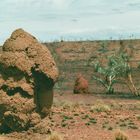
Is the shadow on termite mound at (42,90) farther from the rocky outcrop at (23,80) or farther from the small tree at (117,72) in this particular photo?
the small tree at (117,72)

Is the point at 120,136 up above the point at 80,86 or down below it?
below

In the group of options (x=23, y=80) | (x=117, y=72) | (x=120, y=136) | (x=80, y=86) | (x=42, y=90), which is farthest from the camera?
(x=117, y=72)

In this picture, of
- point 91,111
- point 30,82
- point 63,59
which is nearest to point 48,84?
point 30,82

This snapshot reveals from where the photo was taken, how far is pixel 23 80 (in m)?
17.7

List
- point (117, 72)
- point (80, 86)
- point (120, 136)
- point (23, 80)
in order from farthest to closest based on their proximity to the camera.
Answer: point (117, 72), point (80, 86), point (23, 80), point (120, 136)

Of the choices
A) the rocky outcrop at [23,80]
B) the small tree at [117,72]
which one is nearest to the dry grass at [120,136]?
the rocky outcrop at [23,80]

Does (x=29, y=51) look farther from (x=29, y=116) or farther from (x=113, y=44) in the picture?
(x=113, y=44)

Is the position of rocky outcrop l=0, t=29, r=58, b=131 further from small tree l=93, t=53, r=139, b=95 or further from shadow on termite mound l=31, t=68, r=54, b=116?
small tree l=93, t=53, r=139, b=95

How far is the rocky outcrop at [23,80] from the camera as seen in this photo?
17.4 metres

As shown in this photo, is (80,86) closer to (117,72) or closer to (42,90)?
(117,72)

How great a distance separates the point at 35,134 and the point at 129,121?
5877mm

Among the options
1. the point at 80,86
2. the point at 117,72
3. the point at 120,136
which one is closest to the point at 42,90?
the point at 120,136

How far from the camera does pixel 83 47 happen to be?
3435 inches

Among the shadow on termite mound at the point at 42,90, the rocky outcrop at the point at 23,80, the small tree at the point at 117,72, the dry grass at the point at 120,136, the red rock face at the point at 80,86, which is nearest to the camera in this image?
the dry grass at the point at 120,136
